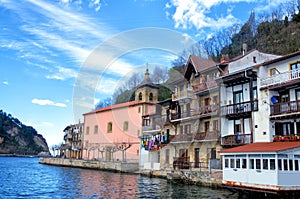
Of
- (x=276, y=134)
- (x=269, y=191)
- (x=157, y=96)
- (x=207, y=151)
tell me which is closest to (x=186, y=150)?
(x=207, y=151)

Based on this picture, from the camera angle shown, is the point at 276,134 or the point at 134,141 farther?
the point at 134,141

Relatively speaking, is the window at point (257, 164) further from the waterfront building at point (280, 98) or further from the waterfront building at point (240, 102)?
the waterfront building at point (240, 102)

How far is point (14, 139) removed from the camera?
181625 mm

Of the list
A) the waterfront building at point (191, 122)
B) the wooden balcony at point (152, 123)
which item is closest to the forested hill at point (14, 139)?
the wooden balcony at point (152, 123)

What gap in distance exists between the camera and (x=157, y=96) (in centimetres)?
5934

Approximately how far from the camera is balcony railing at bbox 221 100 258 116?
28.2 meters

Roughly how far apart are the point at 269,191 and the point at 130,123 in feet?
126

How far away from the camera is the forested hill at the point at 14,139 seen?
174988 millimetres

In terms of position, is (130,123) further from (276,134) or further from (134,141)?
(276,134)

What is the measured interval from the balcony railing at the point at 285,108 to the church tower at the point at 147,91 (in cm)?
3205

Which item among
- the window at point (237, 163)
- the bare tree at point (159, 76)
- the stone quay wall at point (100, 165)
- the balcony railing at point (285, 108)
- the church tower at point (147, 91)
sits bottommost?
the stone quay wall at point (100, 165)

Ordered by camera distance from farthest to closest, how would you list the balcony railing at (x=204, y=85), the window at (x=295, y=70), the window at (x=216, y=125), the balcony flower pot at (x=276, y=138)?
the balcony railing at (x=204, y=85) < the window at (x=216, y=125) < the balcony flower pot at (x=276, y=138) < the window at (x=295, y=70)

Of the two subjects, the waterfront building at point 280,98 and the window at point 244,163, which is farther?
the waterfront building at point 280,98

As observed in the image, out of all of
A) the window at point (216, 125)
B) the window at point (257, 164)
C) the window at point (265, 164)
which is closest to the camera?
the window at point (265, 164)
